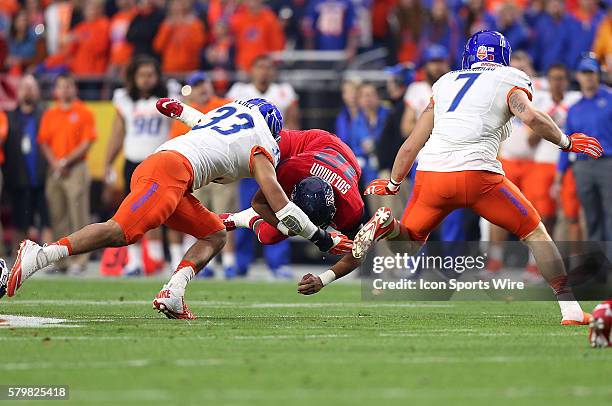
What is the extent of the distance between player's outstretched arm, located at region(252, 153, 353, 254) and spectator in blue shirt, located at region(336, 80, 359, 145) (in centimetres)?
744

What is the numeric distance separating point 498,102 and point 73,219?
27.7 ft

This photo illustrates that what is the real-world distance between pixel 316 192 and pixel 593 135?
6.02 meters

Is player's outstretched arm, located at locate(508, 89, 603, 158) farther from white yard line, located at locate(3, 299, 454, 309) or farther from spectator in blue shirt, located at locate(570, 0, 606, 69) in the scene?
spectator in blue shirt, located at locate(570, 0, 606, 69)

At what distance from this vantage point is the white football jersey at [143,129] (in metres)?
15.3

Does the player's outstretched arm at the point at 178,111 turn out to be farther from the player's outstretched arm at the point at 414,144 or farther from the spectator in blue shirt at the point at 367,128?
the spectator in blue shirt at the point at 367,128

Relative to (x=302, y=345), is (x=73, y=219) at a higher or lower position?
lower

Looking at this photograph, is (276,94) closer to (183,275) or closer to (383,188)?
(383,188)

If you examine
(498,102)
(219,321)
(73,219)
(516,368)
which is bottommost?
(73,219)

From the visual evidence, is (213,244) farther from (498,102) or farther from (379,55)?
(379,55)

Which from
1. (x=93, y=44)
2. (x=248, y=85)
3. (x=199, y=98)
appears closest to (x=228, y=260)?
(x=199, y=98)

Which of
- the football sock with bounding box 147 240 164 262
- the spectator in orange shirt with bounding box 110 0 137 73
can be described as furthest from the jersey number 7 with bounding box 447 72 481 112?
the spectator in orange shirt with bounding box 110 0 137 73

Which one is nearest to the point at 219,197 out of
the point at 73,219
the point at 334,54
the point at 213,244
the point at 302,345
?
the point at 73,219

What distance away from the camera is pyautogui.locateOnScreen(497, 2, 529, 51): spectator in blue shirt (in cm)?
1692

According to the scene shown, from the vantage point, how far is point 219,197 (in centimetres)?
1571
